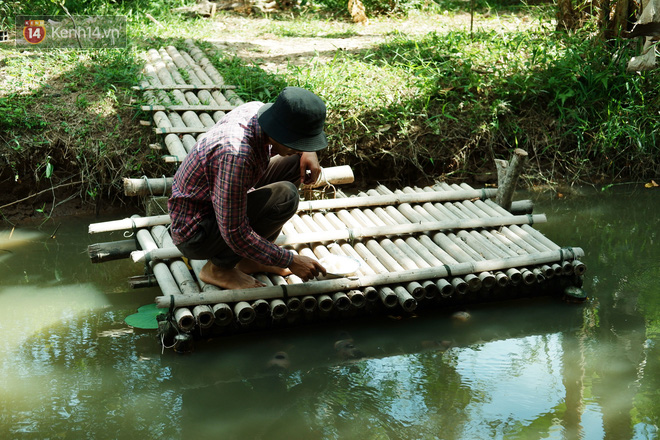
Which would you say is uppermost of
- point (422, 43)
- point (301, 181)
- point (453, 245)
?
point (422, 43)

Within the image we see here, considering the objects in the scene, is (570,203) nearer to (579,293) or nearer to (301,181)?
(579,293)

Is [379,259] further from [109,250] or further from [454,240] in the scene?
[109,250]

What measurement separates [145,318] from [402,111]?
10.5 feet

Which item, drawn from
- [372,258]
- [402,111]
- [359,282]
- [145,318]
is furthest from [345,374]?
[402,111]

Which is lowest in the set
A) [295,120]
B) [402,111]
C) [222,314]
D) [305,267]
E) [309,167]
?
[222,314]

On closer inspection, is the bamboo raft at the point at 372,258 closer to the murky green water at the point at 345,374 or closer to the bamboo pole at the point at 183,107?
the murky green water at the point at 345,374

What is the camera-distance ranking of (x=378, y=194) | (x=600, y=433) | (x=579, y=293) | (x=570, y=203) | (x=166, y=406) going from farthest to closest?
(x=570, y=203)
(x=378, y=194)
(x=579, y=293)
(x=166, y=406)
(x=600, y=433)

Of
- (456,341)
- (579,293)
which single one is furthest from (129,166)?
(579,293)

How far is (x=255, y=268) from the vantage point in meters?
3.82

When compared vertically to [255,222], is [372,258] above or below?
below

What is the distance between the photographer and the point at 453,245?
4273 mm

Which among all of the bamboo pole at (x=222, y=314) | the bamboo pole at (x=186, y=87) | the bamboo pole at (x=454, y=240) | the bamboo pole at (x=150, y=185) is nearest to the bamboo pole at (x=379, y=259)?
the bamboo pole at (x=454, y=240)

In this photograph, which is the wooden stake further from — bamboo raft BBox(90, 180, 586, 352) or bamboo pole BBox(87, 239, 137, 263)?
bamboo pole BBox(87, 239, 137, 263)

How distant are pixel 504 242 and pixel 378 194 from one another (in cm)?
96
